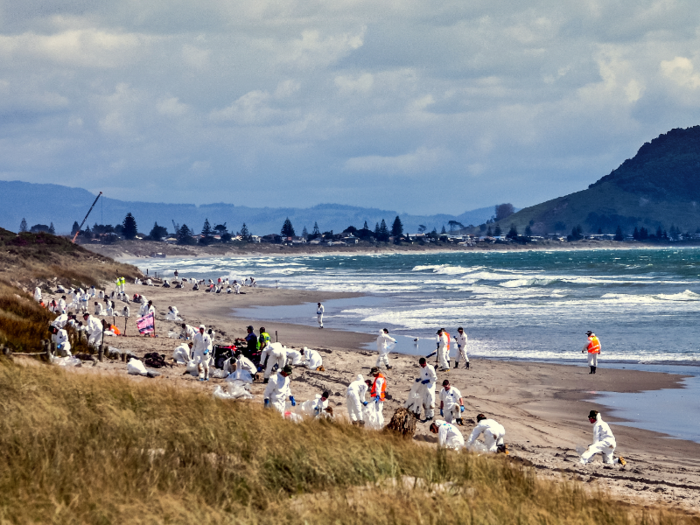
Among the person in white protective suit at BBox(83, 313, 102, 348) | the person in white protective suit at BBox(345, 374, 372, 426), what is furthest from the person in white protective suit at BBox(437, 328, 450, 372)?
the person in white protective suit at BBox(83, 313, 102, 348)

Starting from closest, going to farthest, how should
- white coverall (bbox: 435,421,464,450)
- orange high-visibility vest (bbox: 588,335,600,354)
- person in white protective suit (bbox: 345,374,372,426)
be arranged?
white coverall (bbox: 435,421,464,450)
person in white protective suit (bbox: 345,374,372,426)
orange high-visibility vest (bbox: 588,335,600,354)

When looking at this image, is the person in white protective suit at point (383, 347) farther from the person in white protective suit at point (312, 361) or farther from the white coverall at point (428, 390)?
the white coverall at point (428, 390)

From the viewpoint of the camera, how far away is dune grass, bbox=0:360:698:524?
5801 mm

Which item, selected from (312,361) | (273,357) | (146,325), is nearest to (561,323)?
(312,361)

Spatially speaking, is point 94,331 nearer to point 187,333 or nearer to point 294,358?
point 187,333

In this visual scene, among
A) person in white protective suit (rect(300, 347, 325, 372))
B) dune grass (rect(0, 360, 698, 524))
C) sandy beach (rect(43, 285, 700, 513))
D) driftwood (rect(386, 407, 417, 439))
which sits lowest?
sandy beach (rect(43, 285, 700, 513))

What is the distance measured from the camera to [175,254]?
193625mm

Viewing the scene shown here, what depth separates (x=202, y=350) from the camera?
16203 mm

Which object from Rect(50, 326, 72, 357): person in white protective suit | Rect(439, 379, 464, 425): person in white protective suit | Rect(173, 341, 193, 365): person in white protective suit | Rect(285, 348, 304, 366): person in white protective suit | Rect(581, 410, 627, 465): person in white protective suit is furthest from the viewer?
Rect(285, 348, 304, 366): person in white protective suit

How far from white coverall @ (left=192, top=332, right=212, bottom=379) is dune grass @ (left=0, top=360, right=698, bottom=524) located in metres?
6.29

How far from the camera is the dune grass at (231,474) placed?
19.0 feet

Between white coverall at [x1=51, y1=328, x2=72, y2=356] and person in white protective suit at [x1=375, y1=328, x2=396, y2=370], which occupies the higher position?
white coverall at [x1=51, y1=328, x2=72, y2=356]

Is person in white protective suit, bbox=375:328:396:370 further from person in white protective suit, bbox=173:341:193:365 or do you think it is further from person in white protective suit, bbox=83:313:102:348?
person in white protective suit, bbox=83:313:102:348

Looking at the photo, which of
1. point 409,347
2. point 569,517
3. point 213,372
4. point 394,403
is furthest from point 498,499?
point 409,347
